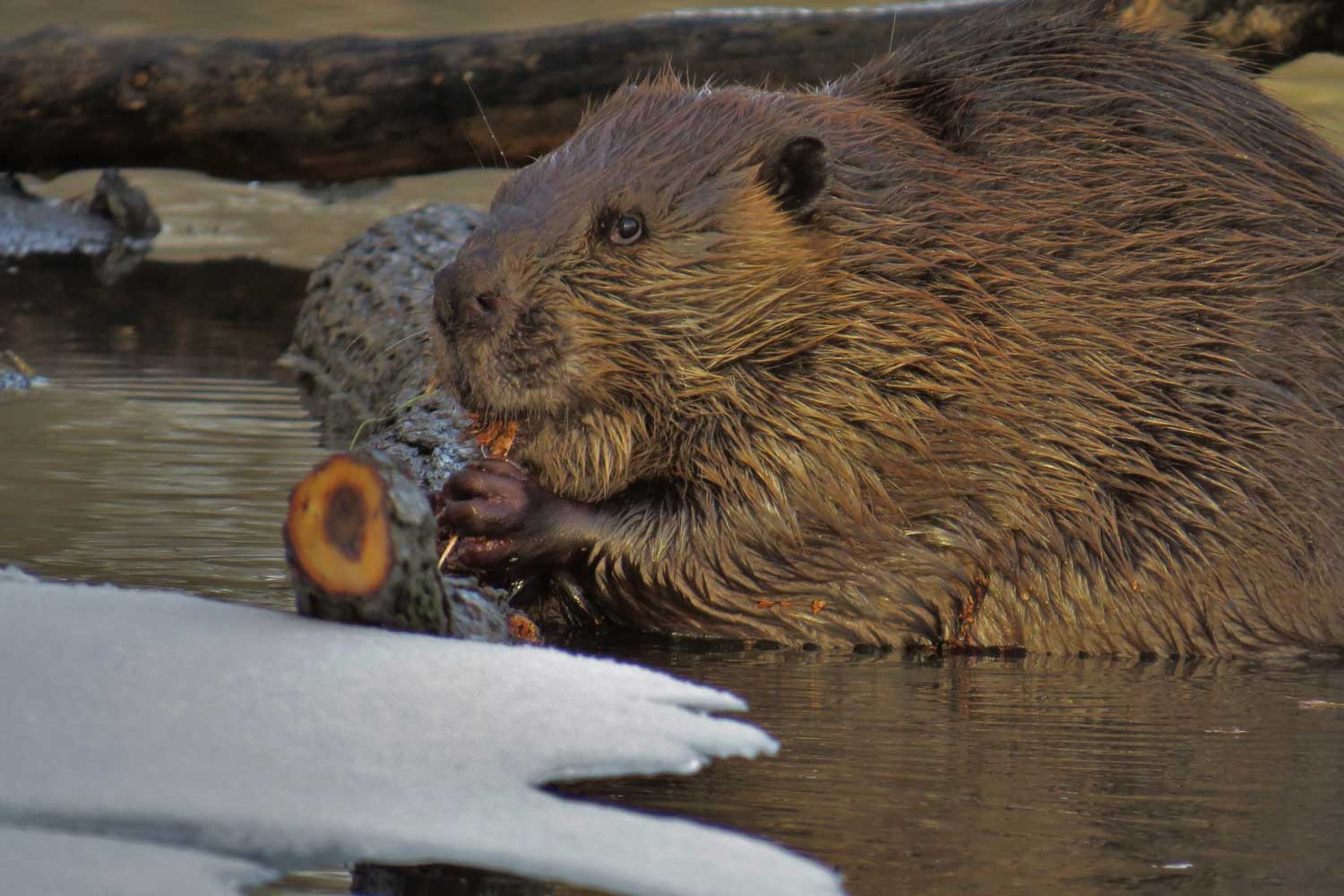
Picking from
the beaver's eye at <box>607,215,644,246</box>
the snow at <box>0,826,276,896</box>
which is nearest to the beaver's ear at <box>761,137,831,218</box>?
the beaver's eye at <box>607,215,644,246</box>

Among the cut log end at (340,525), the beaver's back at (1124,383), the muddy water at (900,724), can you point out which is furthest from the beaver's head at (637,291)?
the cut log end at (340,525)

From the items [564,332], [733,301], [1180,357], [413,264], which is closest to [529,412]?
[564,332]

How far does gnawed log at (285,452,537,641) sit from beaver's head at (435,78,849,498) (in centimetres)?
67

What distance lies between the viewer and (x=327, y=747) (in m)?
2.47

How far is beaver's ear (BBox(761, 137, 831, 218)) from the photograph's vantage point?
3.71m

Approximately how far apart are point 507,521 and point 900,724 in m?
0.88

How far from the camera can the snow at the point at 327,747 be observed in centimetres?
221

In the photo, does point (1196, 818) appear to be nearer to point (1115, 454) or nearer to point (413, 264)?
point (1115, 454)

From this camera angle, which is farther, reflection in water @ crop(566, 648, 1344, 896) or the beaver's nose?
the beaver's nose

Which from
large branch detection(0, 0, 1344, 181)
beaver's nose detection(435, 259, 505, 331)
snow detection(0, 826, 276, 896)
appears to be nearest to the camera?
snow detection(0, 826, 276, 896)

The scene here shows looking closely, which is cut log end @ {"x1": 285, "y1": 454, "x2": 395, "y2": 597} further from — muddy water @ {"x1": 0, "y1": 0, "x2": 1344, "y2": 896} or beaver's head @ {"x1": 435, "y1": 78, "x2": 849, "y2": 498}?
beaver's head @ {"x1": 435, "y1": 78, "x2": 849, "y2": 498}

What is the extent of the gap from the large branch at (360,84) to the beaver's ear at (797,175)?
442 centimetres

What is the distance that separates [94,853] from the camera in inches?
83.8

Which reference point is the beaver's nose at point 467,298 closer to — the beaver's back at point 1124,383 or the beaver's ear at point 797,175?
the beaver's ear at point 797,175
